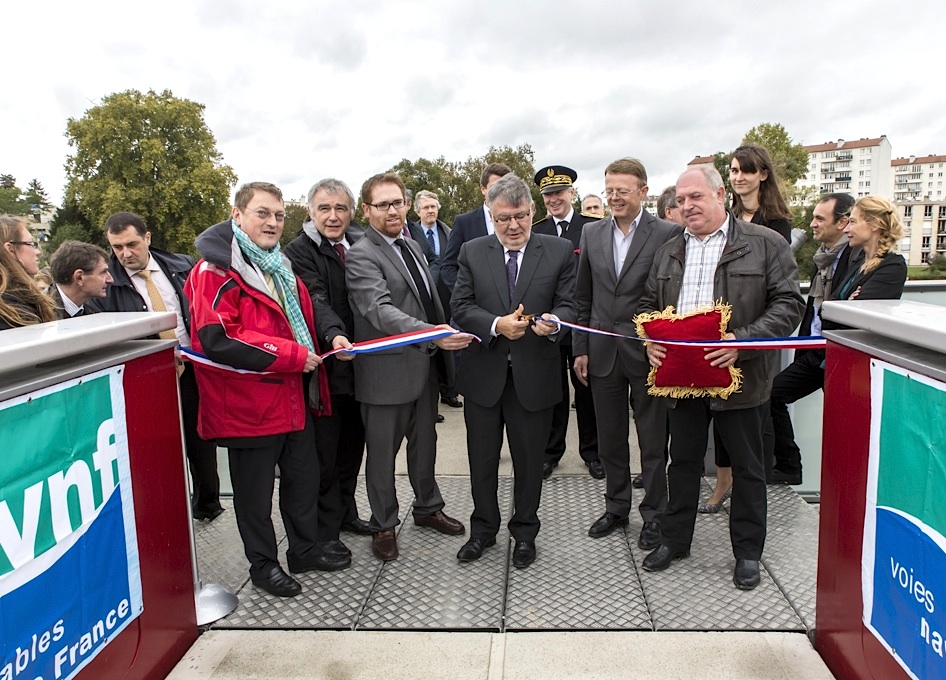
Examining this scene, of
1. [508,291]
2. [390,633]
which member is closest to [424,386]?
[508,291]

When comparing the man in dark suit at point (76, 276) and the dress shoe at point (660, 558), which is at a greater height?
the man in dark suit at point (76, 276)

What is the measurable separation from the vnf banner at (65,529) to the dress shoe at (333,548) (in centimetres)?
130

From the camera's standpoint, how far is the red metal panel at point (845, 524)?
2.56m

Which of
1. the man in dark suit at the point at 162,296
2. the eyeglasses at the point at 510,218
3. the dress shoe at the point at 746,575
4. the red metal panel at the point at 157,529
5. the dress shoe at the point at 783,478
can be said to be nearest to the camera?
the red metal panel at the point at 157,529

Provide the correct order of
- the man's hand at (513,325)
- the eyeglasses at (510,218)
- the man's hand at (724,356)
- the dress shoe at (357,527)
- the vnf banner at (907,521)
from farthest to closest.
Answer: the dress shoe at (357,527), the eyeglasses at (510,218), the man's hand at (513,325), the man's hand at (724,356), the vnf banner at (907,521)

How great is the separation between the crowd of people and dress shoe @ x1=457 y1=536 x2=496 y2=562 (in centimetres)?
2

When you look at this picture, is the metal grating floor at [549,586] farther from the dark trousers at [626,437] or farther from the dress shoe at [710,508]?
the dark trousers at [626,437]

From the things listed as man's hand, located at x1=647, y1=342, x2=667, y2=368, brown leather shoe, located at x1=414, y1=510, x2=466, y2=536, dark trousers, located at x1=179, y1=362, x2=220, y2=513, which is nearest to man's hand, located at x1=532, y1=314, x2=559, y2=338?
man's hand, located at x1=647, y1=342, x2=667, y2=368

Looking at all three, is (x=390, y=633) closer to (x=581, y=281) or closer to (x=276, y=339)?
(x=276, y=339)

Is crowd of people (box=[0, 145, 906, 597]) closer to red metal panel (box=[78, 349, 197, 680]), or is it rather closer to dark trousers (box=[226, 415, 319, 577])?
dark trousers (box=[226, 415, 319, 577])

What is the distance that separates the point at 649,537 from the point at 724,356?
1.24 meters

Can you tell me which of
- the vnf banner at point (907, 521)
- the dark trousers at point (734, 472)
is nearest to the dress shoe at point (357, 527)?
the dark trousers at point (734, 472)

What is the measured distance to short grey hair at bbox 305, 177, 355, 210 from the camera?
158 inches

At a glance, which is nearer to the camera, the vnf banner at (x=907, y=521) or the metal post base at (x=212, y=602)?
the vnf banner at (x=907, y=521)
